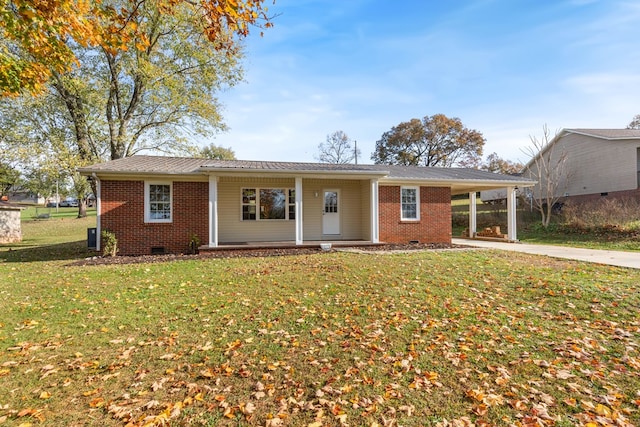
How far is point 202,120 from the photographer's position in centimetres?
2136

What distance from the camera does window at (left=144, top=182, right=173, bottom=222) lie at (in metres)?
11.5

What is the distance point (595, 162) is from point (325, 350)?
2494 centimetres

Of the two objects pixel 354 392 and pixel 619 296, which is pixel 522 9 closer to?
pixel 619 296

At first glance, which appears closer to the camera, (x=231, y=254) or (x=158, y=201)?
(x=231, y=254)

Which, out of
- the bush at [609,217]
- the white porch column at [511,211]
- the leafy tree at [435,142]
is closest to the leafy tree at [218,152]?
the leafy tree at [435,142]

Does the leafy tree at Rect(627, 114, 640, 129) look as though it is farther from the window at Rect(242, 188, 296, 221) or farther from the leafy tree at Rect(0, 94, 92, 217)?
the leafy tree at Rect(0, 94, 92, 217)

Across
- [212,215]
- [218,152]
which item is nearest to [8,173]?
[212,215]

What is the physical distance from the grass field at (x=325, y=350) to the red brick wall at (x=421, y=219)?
6218 millimetres

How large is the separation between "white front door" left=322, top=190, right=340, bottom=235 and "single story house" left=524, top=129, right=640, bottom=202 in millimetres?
15190

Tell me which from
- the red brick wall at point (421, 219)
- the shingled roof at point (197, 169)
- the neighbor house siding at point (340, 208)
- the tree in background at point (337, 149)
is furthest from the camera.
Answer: the tree in background at point (337, 149)

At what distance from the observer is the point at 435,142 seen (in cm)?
3916

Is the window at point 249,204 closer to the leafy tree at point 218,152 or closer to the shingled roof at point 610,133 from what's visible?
the shingled roof at point 610,133

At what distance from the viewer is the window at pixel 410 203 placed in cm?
1372

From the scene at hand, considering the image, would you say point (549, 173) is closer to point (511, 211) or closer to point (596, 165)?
point (596, 165)
